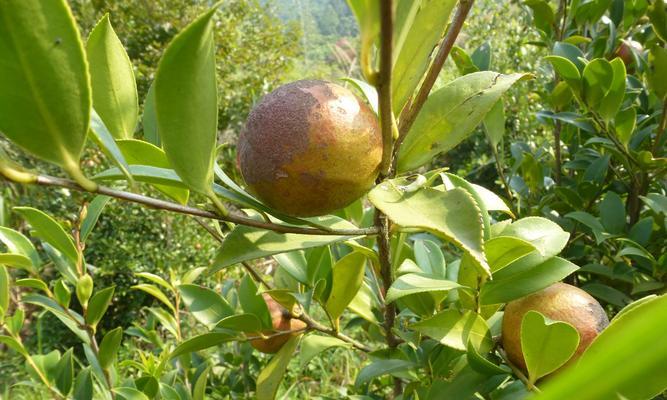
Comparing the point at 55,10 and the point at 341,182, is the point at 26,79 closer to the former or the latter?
the point at 55,10

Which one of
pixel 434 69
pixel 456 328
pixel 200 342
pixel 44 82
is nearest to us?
pixel 44 82

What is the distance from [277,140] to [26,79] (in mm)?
170

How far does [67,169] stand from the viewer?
13.1 inches

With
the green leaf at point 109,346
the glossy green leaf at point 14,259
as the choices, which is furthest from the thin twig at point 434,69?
the green leaf at point 109,346

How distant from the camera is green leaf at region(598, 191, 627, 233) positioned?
34.1 inches

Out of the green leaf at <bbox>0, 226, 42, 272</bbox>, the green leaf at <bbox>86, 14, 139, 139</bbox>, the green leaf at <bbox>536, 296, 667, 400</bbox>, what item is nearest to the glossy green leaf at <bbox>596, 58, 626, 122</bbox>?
the green leaf at <bbox>86, 14, 139, 139</bbox>

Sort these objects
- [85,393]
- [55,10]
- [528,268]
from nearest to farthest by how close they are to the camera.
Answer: [55,10] → [528,268] → [85,393]

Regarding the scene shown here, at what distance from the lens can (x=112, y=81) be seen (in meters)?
0.46

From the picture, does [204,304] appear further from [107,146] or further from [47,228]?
[107,146]

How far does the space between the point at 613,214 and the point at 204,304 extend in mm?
695

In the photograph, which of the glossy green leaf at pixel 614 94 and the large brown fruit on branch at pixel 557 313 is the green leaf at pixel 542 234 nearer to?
the large brown fruit on branch at pixel 557 313

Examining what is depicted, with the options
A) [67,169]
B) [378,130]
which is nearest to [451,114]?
[378,130]

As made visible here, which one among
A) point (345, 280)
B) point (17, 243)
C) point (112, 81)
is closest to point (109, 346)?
point (17, 243)

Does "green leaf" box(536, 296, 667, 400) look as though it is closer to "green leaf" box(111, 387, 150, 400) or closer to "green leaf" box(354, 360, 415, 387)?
"green leaf" box(354, 360, 415, 387)
